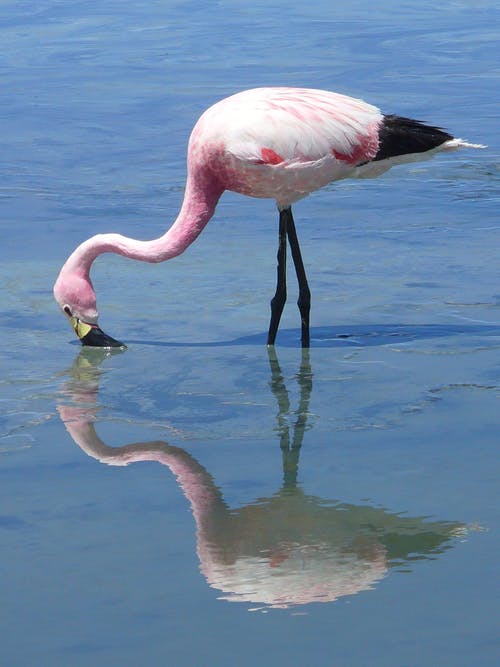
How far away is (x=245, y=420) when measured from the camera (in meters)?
6.30

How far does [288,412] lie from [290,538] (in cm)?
148

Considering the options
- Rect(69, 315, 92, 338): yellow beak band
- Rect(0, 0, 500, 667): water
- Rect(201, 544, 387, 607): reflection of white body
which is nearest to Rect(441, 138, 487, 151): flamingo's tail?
Rect(0, 0, 500, 667): water

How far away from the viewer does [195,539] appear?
16.2 ft

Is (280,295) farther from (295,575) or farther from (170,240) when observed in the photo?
(295,575)

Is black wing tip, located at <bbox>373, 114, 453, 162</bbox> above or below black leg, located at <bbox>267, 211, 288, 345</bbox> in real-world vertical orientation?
above

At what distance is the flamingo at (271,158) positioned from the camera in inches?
289

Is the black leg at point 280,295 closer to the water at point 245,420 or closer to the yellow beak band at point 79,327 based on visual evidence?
the water at point 245,420

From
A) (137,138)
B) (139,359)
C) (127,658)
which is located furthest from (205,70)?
(127,658)

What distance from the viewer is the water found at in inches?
171

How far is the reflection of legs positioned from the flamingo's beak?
82 centimetres

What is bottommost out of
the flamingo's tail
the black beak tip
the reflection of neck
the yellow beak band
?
the reflection of neck

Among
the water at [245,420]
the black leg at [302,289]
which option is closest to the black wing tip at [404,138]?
the black leg at [302,289]

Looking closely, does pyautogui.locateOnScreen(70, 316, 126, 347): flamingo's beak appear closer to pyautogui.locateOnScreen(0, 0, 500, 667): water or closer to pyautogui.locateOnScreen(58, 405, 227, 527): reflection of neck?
pyautogui.locateOnScreen(0, 0, 500, 667): water

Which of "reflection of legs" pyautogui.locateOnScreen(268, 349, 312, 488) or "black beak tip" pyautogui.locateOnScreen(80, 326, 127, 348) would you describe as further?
"black beak tip" pyautogui.locateOnScreen(80, 326, 127, 348)
